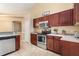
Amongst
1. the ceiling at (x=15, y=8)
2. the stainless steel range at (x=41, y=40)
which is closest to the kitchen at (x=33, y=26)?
the ceiling at (x=15, y=8)

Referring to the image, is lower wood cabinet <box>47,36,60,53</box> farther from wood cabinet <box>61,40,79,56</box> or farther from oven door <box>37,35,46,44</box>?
wood cabinet <box>61,40,79,56</box>

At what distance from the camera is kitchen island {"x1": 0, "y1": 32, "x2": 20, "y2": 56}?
317 cm

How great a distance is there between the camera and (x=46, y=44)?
416cm

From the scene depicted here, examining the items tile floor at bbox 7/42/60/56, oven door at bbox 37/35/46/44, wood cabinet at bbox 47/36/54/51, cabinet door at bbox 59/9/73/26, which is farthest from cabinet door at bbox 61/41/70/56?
oven door at bbox 37/35/46/44

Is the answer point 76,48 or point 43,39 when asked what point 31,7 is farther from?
point 43,39

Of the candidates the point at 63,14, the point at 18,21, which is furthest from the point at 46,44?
the point at 18,21

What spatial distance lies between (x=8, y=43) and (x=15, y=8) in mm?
1412

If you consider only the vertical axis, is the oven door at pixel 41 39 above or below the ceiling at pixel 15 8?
below

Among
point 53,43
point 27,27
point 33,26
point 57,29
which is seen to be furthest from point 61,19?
point 27,27

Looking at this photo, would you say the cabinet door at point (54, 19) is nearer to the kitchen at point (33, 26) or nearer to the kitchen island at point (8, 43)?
the kitchen at point (33, 26)

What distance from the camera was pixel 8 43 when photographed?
11.8 feet

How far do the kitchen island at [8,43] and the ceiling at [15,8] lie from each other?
0.63 metres

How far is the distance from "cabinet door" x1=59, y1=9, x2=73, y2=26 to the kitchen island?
59.7 inches

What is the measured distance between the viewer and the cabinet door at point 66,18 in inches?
142
